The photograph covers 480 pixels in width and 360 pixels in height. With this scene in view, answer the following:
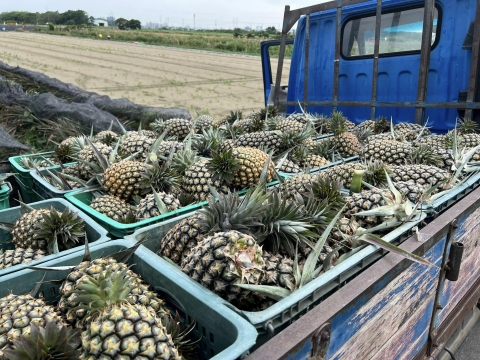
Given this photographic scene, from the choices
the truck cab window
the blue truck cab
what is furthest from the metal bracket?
the truck cab window

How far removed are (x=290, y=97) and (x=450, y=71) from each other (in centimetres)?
237

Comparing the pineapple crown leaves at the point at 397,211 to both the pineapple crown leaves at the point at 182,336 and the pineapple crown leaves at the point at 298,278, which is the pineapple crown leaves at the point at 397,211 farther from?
the pineapple crown leaves at the point at 182,336

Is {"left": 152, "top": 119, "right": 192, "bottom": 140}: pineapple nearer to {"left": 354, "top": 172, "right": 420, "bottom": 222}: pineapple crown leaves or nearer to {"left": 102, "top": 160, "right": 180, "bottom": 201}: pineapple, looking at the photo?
{"left": 102, "top": 160, "right": 180, "bottom": 201}: pineapple

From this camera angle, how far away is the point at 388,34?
5637mm

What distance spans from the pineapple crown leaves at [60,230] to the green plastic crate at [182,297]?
13.5 inches

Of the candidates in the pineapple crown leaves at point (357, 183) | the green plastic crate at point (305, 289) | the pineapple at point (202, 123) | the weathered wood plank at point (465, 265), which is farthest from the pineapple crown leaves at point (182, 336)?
the pineapple at point (202, 123)

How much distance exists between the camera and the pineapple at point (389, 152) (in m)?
3.61

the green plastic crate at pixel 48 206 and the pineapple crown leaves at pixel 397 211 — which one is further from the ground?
→ the pineapple crown leaves at pixel 397 211

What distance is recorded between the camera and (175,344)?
4.93ft

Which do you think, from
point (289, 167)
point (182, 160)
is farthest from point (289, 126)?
point (182, 160)

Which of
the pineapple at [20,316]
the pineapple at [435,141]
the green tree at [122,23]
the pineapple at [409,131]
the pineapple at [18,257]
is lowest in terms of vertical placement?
the pineapple at [18,257]

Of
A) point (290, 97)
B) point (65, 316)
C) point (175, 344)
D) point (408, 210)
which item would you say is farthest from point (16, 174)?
point (290, 97)

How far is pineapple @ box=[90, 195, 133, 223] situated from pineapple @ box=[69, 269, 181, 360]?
3.80 ft

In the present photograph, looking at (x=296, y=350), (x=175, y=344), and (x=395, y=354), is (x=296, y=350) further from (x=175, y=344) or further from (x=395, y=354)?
(x=395, y=354)
